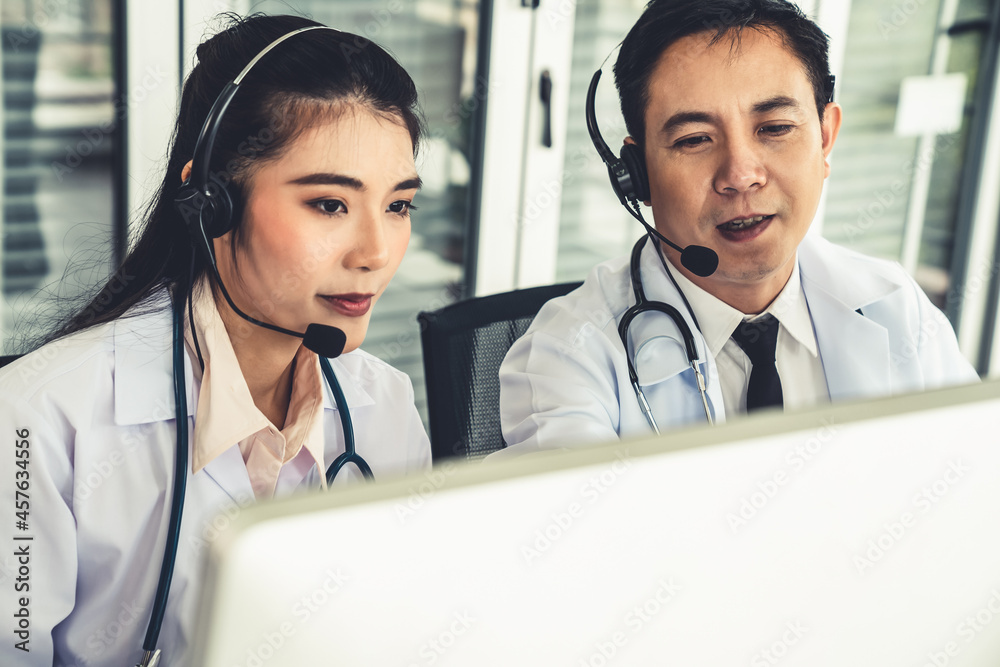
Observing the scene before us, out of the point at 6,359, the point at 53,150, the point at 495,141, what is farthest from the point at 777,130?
the point at 53,150

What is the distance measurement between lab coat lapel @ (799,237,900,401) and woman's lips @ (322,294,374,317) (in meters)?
0.70

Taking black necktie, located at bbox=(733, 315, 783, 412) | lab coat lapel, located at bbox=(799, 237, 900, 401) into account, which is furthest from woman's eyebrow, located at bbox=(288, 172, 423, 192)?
lab coat lapel, located at bbox=(799, 237, 900, 401)

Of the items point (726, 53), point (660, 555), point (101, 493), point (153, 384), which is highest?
point (726, 53)

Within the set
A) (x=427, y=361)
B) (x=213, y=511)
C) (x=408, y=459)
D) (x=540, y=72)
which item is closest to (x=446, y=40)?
(x=540, y=72)

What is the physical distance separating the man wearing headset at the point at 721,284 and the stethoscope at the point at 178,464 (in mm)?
243

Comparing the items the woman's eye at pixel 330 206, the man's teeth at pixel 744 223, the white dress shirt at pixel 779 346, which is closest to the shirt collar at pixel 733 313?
the white dress shirt at pixel 779 346

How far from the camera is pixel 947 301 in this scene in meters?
3.12

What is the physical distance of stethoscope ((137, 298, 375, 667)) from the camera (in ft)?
2.74

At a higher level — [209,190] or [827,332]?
[209,190]

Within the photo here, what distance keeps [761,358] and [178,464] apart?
0.78 meters

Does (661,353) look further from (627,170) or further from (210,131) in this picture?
(210,131)

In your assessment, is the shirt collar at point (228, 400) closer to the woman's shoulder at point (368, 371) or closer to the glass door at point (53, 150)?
the woman's shoulder at point (368, 371)

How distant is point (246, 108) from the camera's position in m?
0.96

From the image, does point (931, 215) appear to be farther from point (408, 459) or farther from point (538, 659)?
point (538, 659)
